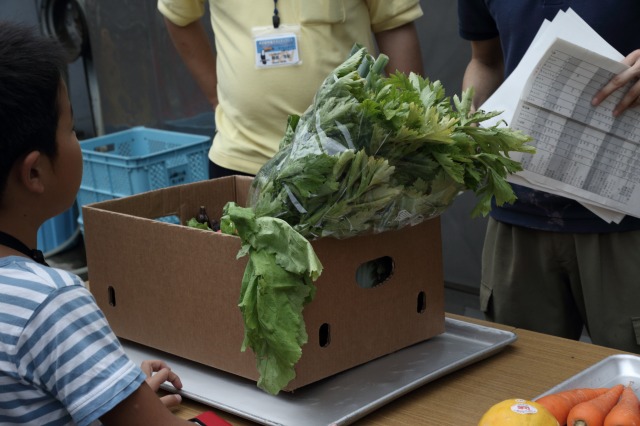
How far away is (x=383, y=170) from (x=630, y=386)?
513 mm

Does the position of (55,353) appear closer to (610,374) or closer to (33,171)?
(33,171)

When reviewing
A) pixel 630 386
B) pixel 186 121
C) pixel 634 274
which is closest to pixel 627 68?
pixel 634 274

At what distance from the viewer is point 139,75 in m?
4.54

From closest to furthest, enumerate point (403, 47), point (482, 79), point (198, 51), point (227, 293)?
point (227, 293) → point (482, 79) → point (403, 47) → point (198, 51)

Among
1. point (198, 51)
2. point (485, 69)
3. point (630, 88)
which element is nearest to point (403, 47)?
point (485, 69)

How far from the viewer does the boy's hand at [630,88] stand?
1.64 metres

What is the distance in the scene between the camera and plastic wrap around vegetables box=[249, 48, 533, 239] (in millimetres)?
1345

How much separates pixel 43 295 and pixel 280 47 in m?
1.27

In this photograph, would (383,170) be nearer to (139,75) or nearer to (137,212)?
(137,212)

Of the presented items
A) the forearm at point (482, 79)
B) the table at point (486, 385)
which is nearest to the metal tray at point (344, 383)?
the table at point (486, 385)

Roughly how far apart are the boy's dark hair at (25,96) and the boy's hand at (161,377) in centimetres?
43

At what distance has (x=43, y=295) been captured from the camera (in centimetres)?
107

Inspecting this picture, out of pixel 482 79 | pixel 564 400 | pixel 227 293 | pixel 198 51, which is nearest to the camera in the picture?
pixel 564 400

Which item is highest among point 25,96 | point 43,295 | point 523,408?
point 25,96
